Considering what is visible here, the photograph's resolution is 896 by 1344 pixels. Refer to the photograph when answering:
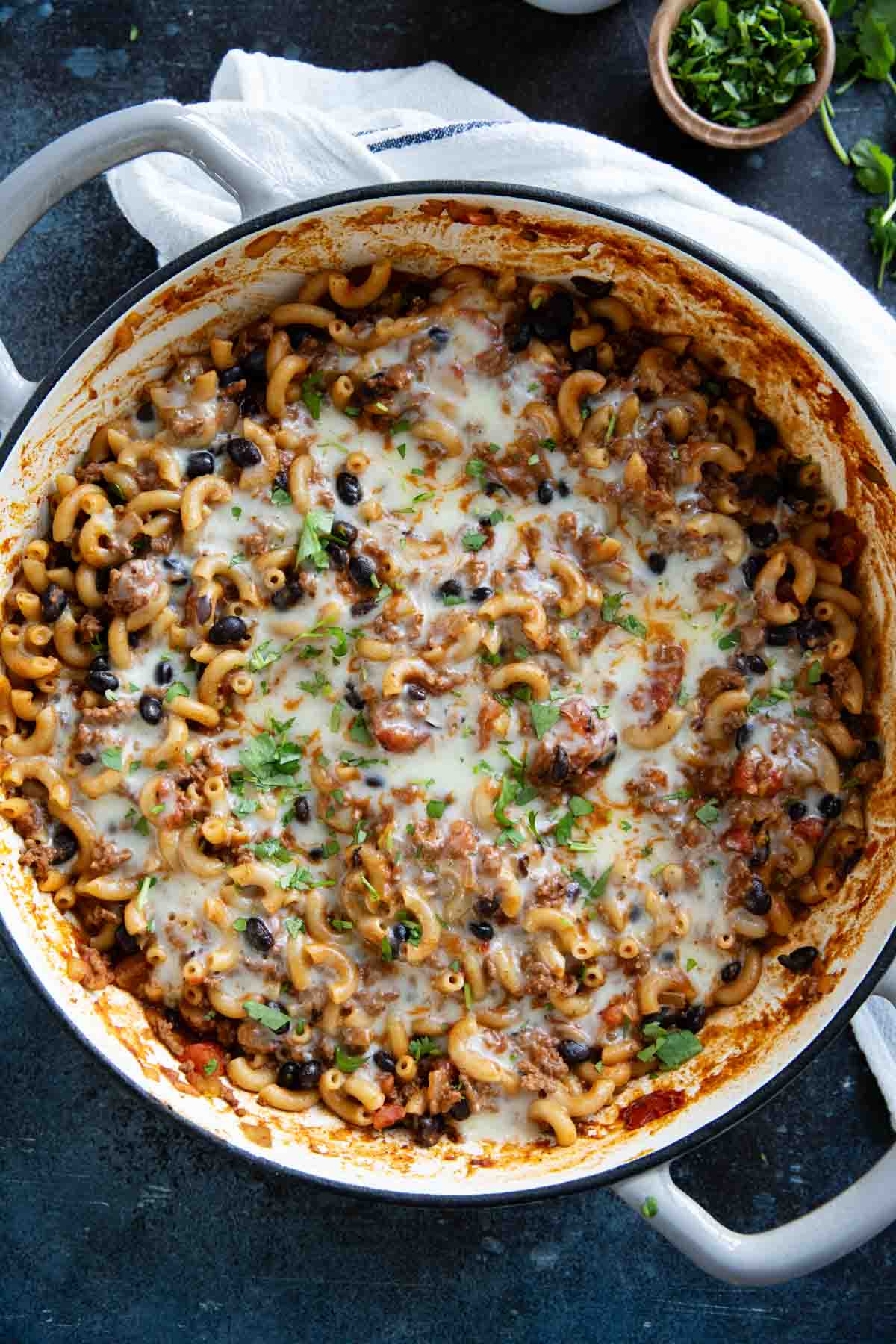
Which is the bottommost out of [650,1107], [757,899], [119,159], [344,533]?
[650,1107]

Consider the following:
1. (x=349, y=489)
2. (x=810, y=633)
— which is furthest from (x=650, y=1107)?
(x=349, y=489)

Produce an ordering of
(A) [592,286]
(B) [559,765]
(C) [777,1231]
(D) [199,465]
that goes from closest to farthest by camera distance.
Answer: (C) [777,1231] → (B) [559,765] → (D) [199,465] → (A) [592,286]

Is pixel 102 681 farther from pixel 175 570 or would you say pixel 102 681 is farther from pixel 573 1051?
pixel 573 1051

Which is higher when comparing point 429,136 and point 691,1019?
point 429,136

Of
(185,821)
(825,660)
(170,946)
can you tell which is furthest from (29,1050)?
(825,660)

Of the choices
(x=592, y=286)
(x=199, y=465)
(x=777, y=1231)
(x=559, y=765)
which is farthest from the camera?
(x=592, y=286)

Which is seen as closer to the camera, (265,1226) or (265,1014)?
(265,1014)

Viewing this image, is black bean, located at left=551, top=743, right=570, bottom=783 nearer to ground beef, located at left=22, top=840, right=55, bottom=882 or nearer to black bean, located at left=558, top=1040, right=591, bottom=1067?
black bean, located at left=558, top=1040, right=591, bottom=1067

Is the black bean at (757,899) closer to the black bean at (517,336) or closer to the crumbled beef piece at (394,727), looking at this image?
the crumbled beef piece at (394,727)
